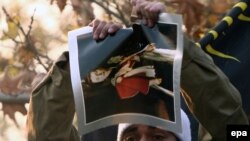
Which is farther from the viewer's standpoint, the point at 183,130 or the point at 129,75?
the point at 183,130

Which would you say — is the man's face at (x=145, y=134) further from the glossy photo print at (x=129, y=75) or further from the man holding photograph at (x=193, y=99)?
the glossy photo print at (x=129, y=75)

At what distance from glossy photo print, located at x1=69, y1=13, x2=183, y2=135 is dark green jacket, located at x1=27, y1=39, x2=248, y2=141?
147 mm

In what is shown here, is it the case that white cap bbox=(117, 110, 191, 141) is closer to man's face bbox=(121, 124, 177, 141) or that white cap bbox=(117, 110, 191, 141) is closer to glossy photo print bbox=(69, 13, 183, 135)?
man's face bbox=(121, 124, 177, 141)

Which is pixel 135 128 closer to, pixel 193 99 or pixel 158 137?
pixel 158 137

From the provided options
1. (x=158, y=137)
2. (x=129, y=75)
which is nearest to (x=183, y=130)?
(x=158, y=137)

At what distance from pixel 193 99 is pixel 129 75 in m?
0.26

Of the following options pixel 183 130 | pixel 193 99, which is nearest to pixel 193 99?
pixel 193 99

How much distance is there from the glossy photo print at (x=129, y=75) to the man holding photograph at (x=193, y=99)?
5.5 inches

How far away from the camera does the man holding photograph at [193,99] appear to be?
2.88 m

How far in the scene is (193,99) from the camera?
2904 millimetres

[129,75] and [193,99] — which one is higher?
[129,75]

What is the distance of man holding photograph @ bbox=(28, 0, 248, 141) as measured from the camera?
2.88 m

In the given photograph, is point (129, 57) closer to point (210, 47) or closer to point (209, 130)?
point (209, 130)


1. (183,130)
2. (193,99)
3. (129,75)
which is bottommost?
(183,130)
